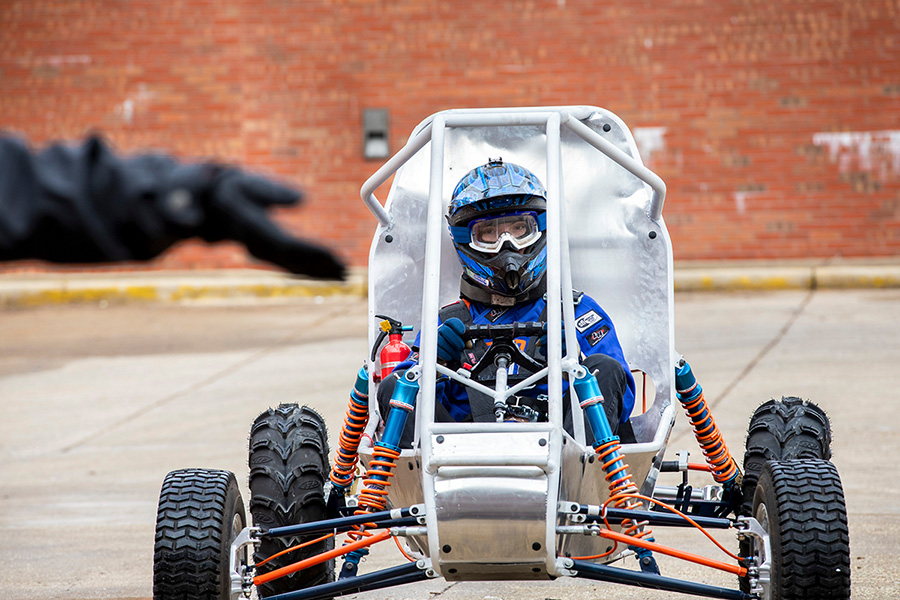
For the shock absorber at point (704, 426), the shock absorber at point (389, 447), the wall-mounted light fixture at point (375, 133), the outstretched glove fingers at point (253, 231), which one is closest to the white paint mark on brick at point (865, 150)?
the wall-mounted light fixture at point (375, 133)

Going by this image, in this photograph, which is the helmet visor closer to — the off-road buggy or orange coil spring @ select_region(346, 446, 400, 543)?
the off-road buggy

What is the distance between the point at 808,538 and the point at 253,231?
2670mm

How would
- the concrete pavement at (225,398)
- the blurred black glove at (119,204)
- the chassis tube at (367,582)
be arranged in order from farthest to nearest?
the concrete pavement at (225,398), the chassis tube at (367,582), the blurred black glove at (119,204)

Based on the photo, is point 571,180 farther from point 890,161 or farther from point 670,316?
point 890,161

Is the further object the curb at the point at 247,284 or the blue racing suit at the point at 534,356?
the curb at the point at 247,284

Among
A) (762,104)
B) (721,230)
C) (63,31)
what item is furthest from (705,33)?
(63,31)

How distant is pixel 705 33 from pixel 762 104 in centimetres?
98

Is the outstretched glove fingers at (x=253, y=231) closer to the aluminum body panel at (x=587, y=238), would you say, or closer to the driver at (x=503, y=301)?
the driver at (x=503, y=301)

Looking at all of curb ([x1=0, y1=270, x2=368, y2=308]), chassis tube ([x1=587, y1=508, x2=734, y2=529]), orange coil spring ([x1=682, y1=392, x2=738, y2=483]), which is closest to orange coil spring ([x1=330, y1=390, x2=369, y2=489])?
orange coil spring ([x1=682, y1=392, x2=738, y2=483])

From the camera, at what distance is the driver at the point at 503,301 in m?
4.80

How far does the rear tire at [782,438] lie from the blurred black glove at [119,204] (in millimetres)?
3556

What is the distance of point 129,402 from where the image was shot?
10.2 metres

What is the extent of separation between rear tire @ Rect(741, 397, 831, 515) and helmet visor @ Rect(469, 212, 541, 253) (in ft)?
4.22

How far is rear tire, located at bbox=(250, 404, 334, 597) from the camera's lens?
5156 millimetres
